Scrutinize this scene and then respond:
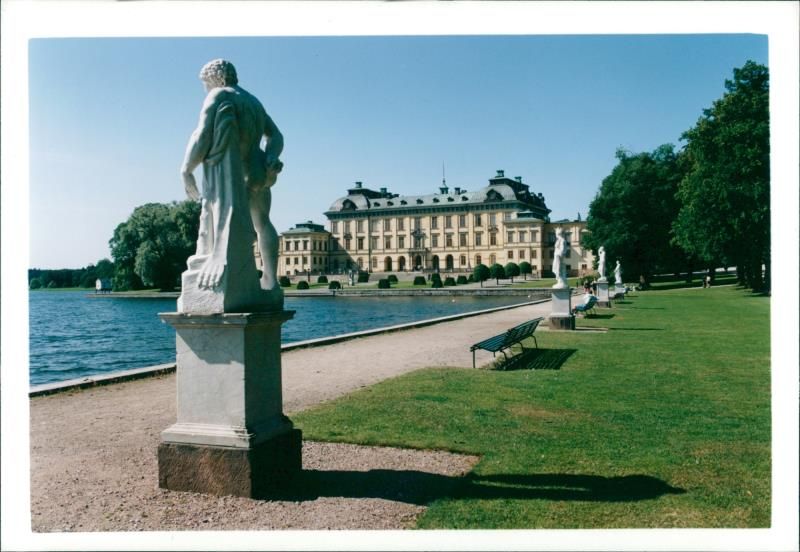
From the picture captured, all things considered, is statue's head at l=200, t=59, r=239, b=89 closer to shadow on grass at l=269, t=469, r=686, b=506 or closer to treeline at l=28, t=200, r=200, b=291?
shadow on grass at l=269, t=469, r=686, b=506

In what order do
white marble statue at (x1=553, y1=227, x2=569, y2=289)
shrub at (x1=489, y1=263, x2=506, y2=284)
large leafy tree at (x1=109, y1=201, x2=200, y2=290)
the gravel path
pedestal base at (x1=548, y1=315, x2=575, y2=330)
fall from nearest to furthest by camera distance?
the gravel path
pedestal base at (x1=548, y1=315, x2=575, y2=330)
white marble statue at (x1=553, y1=227, x2=569, y2=289)
large leafy tree at (x1=109, y1=201, x2=200, y2=290)
shrub at (x1=489, y1=263, x2=506, y2=284)

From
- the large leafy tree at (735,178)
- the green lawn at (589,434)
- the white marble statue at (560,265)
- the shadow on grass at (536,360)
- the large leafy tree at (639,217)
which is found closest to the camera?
the green lawn at (589,434)

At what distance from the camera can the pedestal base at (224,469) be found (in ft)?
13.0

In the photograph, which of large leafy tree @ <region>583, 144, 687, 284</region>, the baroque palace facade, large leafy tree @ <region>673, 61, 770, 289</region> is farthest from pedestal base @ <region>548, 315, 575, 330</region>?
the baroque palace facade

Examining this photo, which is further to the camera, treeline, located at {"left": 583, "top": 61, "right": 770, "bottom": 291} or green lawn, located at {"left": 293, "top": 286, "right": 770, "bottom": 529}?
treeline, located at {"left": 583, "top": 61, "right": 770, "bottom": 291}

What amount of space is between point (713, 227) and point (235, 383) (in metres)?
27.2

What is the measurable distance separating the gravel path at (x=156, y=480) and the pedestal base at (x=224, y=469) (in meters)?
0.07

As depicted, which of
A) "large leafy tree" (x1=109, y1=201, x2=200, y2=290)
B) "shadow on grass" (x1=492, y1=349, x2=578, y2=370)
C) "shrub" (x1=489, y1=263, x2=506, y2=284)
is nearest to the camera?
"shadow on grass" (x1=492, y1=349, x2=578, y2=370)

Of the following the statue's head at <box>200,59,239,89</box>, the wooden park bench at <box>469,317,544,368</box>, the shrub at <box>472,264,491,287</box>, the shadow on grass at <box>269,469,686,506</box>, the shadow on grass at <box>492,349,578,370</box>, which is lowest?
the shadow on grass at <box>269,469,686,506</box>

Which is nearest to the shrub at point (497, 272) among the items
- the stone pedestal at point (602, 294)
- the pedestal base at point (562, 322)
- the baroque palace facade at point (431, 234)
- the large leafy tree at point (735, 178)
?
the baroque palace facade at point (431, 234)

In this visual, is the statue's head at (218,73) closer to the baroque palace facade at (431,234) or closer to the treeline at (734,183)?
the treeline at (734,183)

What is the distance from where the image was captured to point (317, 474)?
4473mm

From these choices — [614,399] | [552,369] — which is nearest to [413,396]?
[614,399]

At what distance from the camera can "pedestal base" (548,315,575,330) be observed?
47.9 ft
